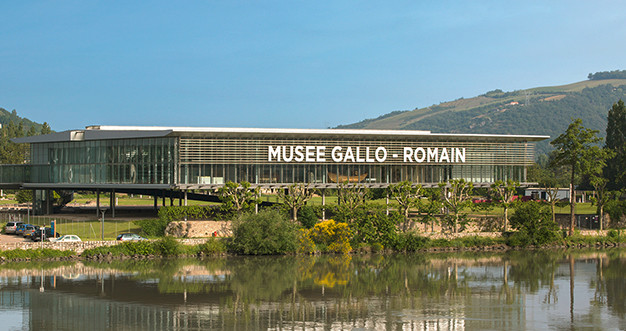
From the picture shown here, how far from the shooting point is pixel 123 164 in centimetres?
8106

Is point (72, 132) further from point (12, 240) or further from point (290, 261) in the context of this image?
point (290, 261)

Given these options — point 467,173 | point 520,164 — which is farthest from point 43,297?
point 520,164

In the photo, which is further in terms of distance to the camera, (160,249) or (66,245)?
(160,249)

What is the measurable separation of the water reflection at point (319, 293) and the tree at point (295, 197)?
36.7ft

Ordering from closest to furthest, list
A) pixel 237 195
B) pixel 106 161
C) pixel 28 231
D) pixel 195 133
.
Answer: pixel 28 231, pixel 237 195, pixel 195 133, pixel 106 161

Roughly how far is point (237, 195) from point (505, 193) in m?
32.5

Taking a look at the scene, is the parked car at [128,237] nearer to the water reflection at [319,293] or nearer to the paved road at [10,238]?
the water reflection at [319,293]

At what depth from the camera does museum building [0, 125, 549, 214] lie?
7812 centimetres

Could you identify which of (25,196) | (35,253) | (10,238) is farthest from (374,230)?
(25,196)

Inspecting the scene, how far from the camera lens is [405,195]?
78.2 m

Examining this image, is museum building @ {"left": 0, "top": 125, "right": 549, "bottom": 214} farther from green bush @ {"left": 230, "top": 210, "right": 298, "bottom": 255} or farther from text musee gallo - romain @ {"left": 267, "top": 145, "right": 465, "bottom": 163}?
green bush @ {"left": 230, "top": 210, "right": 298, "bottom": 255}

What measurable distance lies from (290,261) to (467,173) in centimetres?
3314

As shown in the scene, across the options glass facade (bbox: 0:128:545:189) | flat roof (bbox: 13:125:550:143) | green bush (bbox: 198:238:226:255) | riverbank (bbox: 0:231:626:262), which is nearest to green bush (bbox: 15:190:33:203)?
glass facade (bbox: 0:128:545:189)

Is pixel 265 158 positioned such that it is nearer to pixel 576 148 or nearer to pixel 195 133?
pixel 195 133
